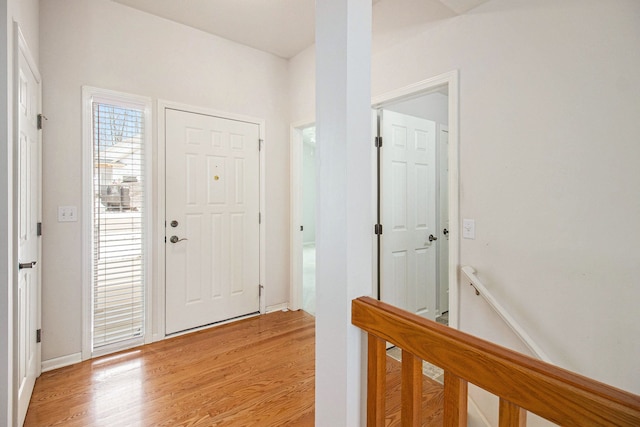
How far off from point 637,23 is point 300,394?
2.62 m

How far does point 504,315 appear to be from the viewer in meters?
1.78

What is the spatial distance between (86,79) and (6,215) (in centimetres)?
146

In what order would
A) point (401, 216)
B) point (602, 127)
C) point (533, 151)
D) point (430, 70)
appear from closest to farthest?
point (602, 127)
point (533, 151)
point (430, 70)
point (401, 216)

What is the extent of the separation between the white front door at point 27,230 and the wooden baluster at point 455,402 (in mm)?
2055

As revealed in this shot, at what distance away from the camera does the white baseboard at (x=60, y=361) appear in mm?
2271

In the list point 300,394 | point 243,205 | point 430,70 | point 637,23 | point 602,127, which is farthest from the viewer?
point 243,205

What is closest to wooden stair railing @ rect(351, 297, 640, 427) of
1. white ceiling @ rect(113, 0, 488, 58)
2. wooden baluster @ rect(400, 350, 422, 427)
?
wooden baluster @ rect(400, 350, 422, 427)

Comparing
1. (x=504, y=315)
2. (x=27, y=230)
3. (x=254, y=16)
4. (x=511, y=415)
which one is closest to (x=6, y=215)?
(x=27, y=230)

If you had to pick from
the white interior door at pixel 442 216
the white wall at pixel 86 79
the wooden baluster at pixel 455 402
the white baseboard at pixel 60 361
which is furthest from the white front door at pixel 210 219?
the wooden baluster at pixel 455 402

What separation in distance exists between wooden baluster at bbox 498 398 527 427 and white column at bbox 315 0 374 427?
465 mm

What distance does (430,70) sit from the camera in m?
2.18

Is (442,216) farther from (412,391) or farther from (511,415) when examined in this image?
(511,415)

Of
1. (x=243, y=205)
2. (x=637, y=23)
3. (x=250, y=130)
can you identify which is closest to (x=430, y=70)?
(x=637, y=23)

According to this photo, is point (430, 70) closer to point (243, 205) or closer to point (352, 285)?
point (352, 285)
